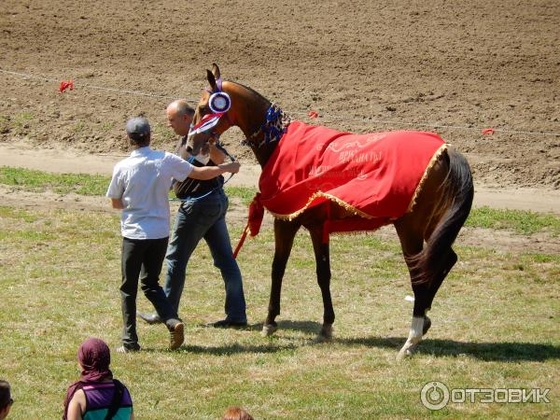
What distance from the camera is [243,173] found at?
1655cm

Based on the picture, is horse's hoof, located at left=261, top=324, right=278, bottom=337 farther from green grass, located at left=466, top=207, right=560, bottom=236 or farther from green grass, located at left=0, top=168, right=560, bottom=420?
green grass, located at left=466, top=207, right=560, bottom=236

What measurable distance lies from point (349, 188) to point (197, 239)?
156 cm

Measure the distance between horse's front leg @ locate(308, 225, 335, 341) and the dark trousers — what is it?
4.41 feet

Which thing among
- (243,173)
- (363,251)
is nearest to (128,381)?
(363,251)

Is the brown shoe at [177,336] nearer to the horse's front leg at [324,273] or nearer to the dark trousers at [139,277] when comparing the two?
the dark trousers at [139,277]

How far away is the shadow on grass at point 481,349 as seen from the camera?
896 cm

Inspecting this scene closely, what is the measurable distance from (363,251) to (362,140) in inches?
134

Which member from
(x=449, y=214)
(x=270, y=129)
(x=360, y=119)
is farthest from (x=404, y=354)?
(x=360, y=119)

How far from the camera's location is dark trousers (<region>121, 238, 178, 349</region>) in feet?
29.1

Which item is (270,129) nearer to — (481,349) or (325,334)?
(325,334)

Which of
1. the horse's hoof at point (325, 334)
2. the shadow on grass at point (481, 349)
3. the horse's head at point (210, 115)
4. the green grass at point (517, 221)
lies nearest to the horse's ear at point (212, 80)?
the horse's head at point (210, 115)

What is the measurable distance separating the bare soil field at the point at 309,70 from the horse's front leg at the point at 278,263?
5.88 meters

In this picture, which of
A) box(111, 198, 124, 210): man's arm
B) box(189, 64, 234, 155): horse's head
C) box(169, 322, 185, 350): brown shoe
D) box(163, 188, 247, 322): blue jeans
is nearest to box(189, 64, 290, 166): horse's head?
box(189, 64, 234, 155): horse's head

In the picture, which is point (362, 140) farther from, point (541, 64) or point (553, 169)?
point (541, 64)
